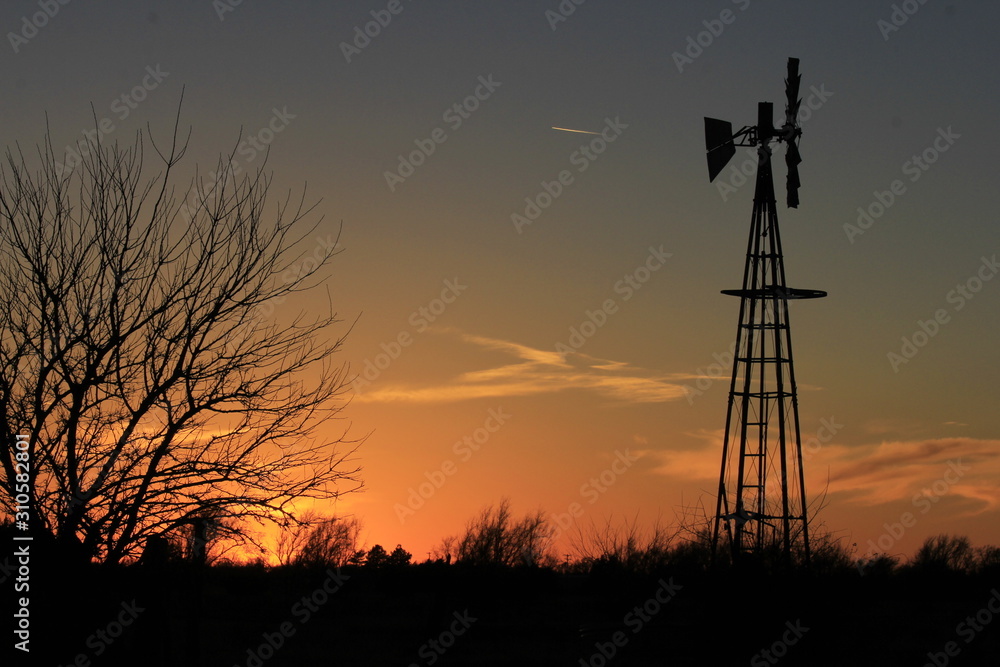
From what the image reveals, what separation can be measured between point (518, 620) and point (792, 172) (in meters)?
14.8

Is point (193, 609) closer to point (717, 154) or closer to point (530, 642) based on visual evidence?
point (530, 642)

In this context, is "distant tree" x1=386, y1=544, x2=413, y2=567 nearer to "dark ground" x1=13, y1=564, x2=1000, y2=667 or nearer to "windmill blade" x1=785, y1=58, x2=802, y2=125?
"dark ground" x1=13, y1=564, x2=1000, y2=667

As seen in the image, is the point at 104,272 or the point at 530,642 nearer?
the point at 104,272

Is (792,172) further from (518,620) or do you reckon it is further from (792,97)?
(518,620)

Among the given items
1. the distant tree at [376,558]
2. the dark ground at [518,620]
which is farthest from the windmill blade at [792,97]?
the distant tree at [376,558]

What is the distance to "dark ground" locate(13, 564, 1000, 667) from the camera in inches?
545

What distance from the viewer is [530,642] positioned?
2752 centimetres

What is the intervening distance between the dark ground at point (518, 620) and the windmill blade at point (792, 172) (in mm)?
9115

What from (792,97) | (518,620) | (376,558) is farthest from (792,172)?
(376,558)

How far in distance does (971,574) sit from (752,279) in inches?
724

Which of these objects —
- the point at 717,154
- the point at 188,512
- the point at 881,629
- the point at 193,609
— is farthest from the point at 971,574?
the point at 188,512

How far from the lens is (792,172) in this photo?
84.9 ft

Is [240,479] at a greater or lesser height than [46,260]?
lesser

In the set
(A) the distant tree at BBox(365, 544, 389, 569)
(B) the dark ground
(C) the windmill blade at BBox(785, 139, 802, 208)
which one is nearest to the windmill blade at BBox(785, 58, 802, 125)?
(C) the windmill blade at BBox(785, 139, 802, 208)
